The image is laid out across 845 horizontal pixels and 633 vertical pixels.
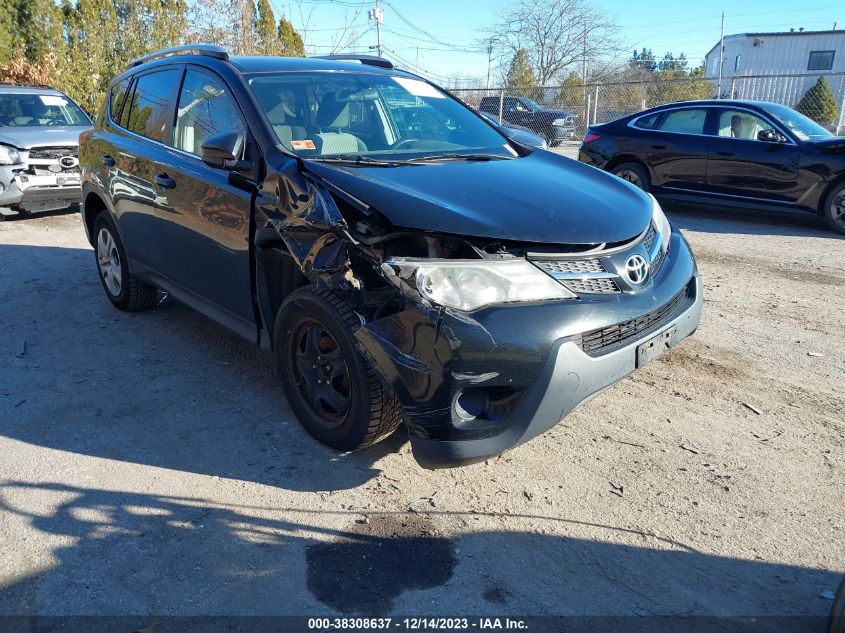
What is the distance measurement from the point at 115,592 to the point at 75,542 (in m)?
0.41

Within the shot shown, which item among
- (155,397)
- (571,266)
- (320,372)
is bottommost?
(155,397)

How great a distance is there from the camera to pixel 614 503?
A: 3037 millimetres

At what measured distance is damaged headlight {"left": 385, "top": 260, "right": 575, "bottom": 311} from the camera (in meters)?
2.71

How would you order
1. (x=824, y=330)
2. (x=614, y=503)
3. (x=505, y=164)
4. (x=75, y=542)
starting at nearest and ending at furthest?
1. (x=75, y=542)
2. (x=614, y=503)
3. (x=505, y=164)
4. (x=824, y=330)

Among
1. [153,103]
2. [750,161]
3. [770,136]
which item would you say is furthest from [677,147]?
[153,103]

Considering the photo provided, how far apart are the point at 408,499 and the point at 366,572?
1.71 ft

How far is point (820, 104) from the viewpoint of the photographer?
18.6 meters

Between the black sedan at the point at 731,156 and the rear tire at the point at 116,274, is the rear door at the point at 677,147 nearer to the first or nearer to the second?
the black sedan at the point at 731,156

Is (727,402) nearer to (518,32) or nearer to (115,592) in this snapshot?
(115,592)

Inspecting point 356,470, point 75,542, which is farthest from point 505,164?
point 75,542

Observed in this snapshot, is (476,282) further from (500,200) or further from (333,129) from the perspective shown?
(333,129)

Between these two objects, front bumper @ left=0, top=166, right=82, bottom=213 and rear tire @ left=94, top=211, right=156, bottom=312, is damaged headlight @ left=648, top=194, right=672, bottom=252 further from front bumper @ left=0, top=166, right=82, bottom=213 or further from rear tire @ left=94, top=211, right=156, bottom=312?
front bumper @ left=0, top=166, right=82, bottom=213

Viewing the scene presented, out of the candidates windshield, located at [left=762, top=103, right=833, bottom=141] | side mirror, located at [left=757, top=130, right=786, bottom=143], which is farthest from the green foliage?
side mirror, located at [left=757, top=130, right=786, bottom=143]

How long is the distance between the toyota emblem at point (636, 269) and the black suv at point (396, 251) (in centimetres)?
1
